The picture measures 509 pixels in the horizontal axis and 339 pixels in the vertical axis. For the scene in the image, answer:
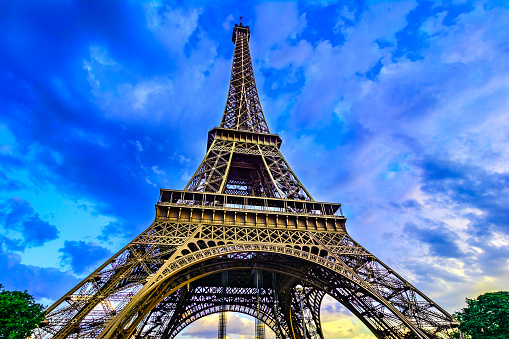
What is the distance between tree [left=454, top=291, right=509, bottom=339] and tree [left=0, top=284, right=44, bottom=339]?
22708 millimetres

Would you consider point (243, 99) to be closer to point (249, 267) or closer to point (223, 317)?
point (249, 267)

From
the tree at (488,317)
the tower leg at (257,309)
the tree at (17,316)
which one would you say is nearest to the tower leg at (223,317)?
the tower leg at (257,309)

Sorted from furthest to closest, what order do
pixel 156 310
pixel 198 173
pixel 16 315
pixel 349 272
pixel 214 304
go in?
pixel 214 304, pixel 156 310, pixel 198 173, pixel 349 272, pixel 16 315

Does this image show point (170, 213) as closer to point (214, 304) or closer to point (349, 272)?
point (349, 272)

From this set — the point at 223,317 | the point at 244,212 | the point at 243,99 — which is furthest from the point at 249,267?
the point at 243,99

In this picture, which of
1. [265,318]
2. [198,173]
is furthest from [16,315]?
[265,318]

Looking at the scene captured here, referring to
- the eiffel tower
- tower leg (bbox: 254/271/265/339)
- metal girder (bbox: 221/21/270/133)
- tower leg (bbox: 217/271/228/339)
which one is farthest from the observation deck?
tower leg (bbox: 217/271/228/339)

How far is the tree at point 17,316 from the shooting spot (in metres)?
12.5

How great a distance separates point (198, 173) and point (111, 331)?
1364 cm

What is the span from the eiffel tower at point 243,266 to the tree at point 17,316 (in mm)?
575

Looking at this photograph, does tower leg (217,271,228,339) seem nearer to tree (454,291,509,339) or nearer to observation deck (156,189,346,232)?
observation deck (156,189,346,232)

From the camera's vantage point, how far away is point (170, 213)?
793 inches

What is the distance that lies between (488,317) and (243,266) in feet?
50.5

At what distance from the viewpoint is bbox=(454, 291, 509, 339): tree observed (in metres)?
16.7
